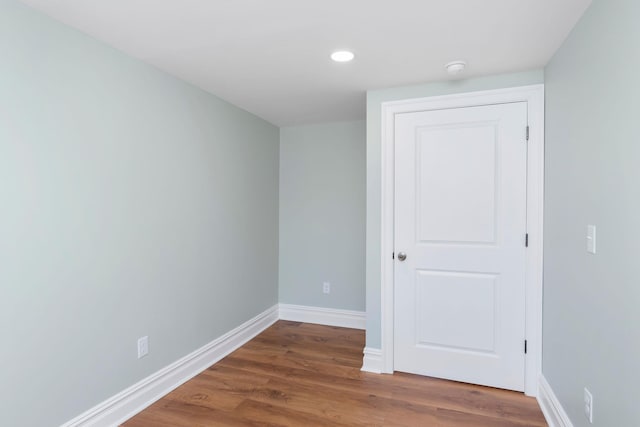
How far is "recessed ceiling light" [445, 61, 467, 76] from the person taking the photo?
2.16 m

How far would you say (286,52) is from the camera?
2047mm

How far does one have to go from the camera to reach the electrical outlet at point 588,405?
1.51m

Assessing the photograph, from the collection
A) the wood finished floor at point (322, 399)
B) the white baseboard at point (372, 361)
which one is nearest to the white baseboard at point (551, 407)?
the wood finished floor at point (322, 399)

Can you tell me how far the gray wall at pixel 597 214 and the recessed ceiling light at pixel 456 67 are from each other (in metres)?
0.51

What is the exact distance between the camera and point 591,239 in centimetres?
152

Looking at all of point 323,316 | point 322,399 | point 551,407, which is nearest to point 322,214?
point 323,316

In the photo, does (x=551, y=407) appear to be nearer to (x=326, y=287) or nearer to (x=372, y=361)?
(x=372, y=361)

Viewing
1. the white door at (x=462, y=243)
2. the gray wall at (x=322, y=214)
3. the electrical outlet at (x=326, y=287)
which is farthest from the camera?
the electrical outlet at (x=326, y=287)

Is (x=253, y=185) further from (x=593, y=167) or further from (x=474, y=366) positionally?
(x=593, y=167)

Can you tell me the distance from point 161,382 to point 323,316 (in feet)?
A: 6.04

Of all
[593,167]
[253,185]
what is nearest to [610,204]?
[593,167]

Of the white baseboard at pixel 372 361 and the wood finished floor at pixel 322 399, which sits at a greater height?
the white baseboard at pixel 372 361

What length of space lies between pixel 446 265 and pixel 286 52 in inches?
71.9

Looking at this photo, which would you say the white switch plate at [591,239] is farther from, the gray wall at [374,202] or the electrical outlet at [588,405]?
the gray wall at [374,202]
